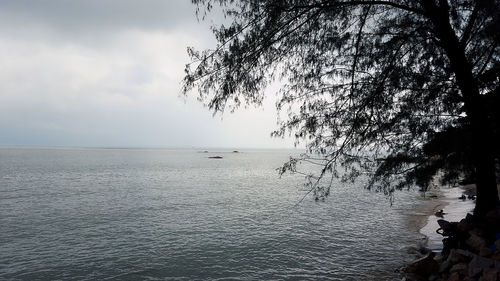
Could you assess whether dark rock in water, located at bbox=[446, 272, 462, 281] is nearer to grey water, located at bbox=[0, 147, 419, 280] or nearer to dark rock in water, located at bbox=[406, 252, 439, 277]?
dark rock in water, located at bbox=[406, 252, 439, 277]

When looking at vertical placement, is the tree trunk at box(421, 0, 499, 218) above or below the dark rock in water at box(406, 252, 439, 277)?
above

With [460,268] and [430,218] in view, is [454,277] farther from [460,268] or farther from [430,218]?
[430,218]

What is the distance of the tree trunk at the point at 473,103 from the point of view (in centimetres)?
1031

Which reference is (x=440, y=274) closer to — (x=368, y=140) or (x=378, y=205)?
(x=368, y=140)

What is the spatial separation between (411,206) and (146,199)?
106 ft

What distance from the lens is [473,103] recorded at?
10852 millimetres

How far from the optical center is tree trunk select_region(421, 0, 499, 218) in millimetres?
10312

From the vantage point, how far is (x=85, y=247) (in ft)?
65.7

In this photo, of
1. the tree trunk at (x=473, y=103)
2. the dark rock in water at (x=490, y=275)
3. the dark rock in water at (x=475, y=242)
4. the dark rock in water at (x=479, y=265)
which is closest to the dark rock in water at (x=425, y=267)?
the dark rock in water at (x=475, y=242)

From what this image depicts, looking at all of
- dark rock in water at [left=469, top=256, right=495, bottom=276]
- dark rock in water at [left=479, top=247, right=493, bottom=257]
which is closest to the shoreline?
dark rock in water at [left=479, top=247, right=493, bottom=257]

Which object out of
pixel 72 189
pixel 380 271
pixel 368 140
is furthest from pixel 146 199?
pixel 368 140

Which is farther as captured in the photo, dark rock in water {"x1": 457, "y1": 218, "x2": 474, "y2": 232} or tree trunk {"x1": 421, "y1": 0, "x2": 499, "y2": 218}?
dark rock in water {"x1": 457, "y1": 218, "x2": 474, "y2": 232}

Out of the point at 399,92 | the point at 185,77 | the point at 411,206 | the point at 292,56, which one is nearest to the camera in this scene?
the point at 185,77

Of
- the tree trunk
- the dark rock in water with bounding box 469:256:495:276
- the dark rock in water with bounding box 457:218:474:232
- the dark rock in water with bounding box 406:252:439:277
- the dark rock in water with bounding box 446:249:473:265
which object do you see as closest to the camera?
the dark rock in water with bounding box 469:256:495:276
